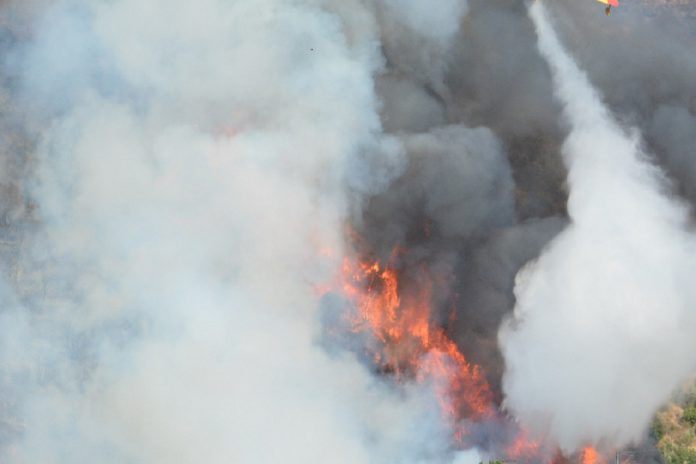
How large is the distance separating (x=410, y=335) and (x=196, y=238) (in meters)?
7.54

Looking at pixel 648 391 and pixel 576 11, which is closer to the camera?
pixel 648 391

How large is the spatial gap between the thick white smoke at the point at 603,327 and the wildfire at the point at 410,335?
132cm

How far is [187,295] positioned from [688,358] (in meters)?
15.7

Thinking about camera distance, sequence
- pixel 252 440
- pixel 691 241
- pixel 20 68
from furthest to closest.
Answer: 1. pixel 20 68
2. pixel 691 241
3. pixel 252 440

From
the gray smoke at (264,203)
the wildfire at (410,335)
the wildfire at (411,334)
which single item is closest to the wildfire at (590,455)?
the gray smoke at (264,203)

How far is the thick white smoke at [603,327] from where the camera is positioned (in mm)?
32031

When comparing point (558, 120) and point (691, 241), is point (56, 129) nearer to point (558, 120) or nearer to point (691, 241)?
point (558, 120)

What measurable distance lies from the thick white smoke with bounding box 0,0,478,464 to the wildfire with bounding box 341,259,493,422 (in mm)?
760

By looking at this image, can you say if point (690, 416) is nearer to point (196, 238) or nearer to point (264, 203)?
point (264, 203)

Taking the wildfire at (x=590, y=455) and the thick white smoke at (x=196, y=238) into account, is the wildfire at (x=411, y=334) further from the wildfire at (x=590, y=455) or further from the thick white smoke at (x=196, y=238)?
the wildfire at (x=590, y=455)

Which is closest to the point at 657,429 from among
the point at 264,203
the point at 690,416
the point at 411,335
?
the point at 690,416

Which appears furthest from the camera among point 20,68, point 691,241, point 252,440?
point 20,68

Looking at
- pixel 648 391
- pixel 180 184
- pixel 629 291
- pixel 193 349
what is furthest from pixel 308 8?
pixel 648 391

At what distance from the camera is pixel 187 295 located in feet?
106
